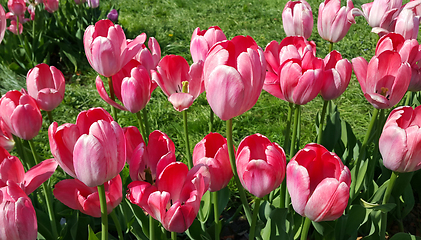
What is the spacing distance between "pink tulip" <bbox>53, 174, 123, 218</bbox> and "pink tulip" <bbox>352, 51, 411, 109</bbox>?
745mm

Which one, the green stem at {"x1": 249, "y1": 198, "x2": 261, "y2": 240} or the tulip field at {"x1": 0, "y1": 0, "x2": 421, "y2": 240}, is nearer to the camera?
the tulip field at {"x1": 0, "y1": 0, "x2": 421, "y2": 240}

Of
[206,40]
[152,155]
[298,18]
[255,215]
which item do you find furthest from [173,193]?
[298,18]

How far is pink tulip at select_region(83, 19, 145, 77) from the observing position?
3.50 feet

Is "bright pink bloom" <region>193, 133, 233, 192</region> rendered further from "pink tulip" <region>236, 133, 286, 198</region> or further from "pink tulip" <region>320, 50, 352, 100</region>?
"pink tulip" <region>320, 50, 352, 100</region>

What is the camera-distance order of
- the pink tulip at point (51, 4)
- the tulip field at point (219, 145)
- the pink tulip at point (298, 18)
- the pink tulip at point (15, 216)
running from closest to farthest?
the pink tulip at point (15, 216) < the tulip field at point (219, 145) < the pink tulip at point (298, 18) < the pink tulip at point (51, 4)

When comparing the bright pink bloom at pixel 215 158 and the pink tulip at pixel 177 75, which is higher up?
the pink tulip at pixel 177 75

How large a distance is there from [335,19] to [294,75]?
2.29 ft

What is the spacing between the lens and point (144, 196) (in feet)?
2.60

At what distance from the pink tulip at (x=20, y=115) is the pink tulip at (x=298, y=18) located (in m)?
1.04

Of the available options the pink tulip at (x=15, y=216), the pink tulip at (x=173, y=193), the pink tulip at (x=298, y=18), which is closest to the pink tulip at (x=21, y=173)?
the pink tulip at (x=15, y=216)

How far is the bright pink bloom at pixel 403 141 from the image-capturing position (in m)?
0.90

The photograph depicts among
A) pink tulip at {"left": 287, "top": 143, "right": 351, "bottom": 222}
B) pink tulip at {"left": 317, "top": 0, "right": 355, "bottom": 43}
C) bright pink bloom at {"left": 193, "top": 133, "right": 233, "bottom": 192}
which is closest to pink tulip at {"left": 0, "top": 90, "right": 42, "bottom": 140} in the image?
bright pink bloom at {"left": 193, "top": 133, "right": 233, "bottom": 192}

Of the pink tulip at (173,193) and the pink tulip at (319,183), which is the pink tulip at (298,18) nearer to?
the pink tulip at (319,183)

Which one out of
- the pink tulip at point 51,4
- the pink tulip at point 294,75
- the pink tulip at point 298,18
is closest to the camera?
the pink tulip at point 294,75
